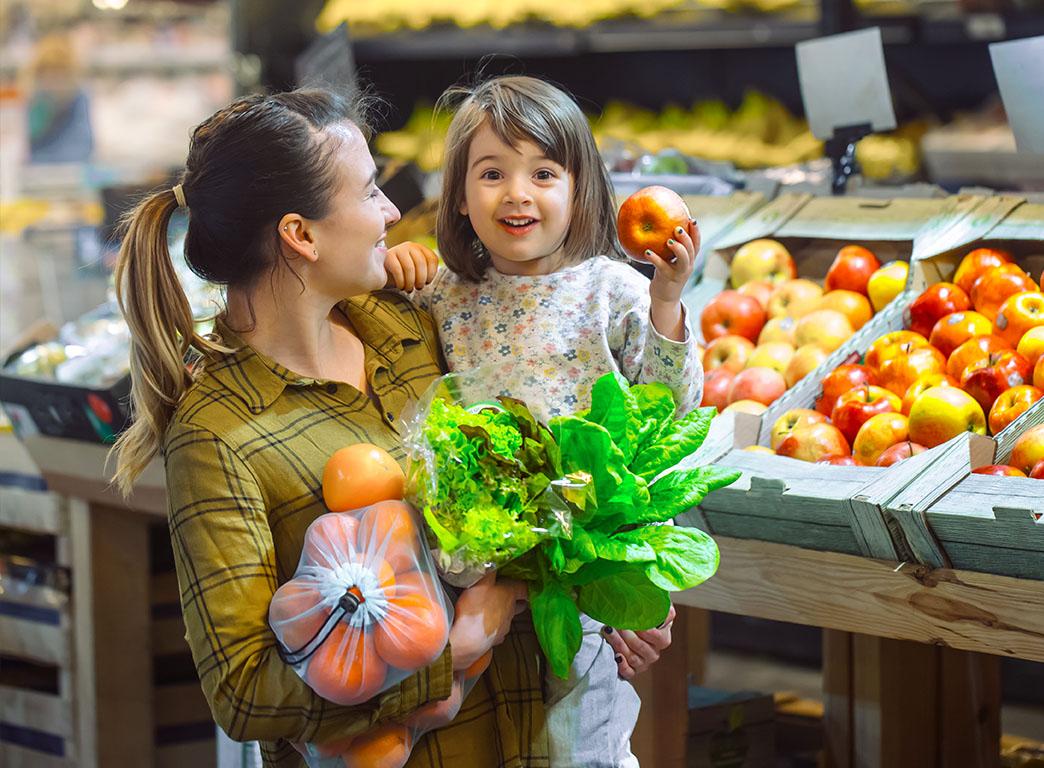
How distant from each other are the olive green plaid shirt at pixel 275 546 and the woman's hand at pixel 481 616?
3 centimetres

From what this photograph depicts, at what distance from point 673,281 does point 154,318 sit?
604 millimetres

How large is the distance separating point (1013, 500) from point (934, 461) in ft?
0.55

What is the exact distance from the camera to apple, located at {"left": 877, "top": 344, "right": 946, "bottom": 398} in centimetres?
219

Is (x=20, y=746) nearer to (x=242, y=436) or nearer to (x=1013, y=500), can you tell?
(x=242, y=436)

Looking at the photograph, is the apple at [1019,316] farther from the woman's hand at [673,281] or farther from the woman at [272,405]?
the woman at [272,405]

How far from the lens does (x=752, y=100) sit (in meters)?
4.62

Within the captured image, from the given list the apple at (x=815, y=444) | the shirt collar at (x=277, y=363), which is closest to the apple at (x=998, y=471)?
the apple at (x=815, y=444)

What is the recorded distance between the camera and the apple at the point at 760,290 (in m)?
2.59

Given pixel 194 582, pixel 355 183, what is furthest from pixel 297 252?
pixel 194 582

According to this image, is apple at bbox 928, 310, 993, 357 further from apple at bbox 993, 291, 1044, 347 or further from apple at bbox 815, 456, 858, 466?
apple at bbox 815, 456, 858, 466

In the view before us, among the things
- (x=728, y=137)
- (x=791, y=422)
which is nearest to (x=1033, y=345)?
(x=791, y=422)

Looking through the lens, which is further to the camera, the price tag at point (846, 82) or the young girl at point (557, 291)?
the price tag at point (846, 82)

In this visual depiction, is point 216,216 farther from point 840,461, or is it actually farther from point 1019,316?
point 1019,316

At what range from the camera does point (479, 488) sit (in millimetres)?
1365
